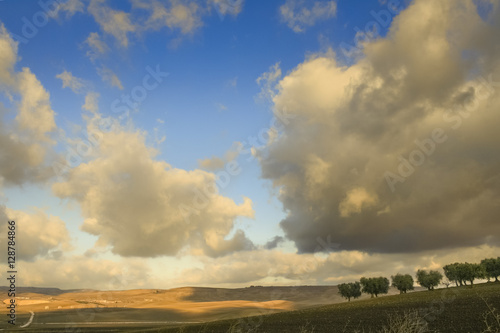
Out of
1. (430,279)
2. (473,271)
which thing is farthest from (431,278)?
(473,271)

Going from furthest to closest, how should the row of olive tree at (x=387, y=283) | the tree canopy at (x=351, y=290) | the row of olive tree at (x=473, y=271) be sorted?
the tree canopy at (x=351, y=290) → the row of olive tree at (x=387, y=283) → the row of olive tree at (x=473, y=271)

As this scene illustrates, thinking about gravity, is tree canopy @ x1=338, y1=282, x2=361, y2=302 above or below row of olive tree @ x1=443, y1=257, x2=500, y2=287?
below

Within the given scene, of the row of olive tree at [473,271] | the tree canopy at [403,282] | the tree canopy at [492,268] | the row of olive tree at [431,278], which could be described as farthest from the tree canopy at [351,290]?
the tree canopy at [492,268]

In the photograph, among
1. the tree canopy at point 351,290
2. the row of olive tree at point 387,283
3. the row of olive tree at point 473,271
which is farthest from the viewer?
the tree canopy at point 351,290

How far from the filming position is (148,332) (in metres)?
86.0

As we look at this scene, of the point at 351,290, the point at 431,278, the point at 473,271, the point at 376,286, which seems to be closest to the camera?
the point at 473,271

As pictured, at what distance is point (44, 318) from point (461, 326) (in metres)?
153

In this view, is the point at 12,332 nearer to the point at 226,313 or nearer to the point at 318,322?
the point at 318,322

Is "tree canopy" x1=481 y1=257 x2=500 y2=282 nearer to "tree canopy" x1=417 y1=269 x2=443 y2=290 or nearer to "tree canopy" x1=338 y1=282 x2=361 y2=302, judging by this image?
"tree canopy" x1=417 y1=269 x2=443 y2=290

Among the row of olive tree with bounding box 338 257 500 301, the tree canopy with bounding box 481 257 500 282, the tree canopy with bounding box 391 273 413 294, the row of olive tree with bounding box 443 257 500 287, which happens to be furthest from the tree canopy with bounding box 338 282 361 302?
the tree canopy with bounding box 481 257 500 282

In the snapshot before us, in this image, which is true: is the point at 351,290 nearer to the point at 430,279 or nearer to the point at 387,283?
the point at 387,283

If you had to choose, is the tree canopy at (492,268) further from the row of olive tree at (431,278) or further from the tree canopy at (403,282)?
the tree canopy at (403,282)

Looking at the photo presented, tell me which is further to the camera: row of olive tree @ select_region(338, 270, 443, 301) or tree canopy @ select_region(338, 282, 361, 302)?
tree canopy @ select_region(338, 282, 361, 302)

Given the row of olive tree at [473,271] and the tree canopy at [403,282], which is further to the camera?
the tree canopy at [403,282]
